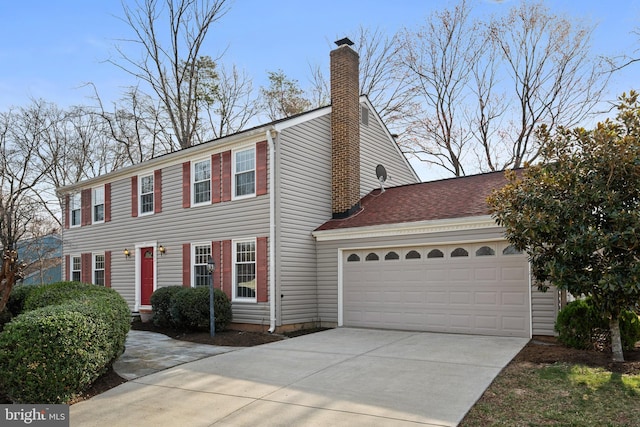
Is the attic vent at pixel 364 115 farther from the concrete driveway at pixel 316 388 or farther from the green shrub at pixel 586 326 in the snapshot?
the green shrub at pixel 586 326

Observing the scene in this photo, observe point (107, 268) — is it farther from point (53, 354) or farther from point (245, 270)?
point (53, 354)

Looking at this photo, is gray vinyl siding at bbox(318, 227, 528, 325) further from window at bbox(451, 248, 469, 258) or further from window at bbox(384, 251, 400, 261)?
window at bbox(451, 248, 469, 258)

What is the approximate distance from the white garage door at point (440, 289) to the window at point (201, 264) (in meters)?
3.84

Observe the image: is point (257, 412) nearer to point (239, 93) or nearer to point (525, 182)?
point (525, 182)

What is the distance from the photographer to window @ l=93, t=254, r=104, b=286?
1672 cm

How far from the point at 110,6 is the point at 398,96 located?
Answer: 14412mm

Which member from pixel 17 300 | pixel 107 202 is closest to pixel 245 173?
pixel 17 300

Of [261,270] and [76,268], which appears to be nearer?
[261,270]

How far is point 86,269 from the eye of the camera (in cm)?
1723

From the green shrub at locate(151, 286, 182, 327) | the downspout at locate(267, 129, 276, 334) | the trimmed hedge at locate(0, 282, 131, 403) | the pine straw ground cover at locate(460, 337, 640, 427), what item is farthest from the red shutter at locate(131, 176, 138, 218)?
the pine straw ground cover at locate(460, 337, 640, 427)

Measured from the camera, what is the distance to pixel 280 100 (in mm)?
26484

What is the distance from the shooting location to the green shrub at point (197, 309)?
11.4 m

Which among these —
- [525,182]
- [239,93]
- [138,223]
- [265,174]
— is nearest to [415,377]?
[525,182]

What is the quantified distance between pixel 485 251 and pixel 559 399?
4.85 m
